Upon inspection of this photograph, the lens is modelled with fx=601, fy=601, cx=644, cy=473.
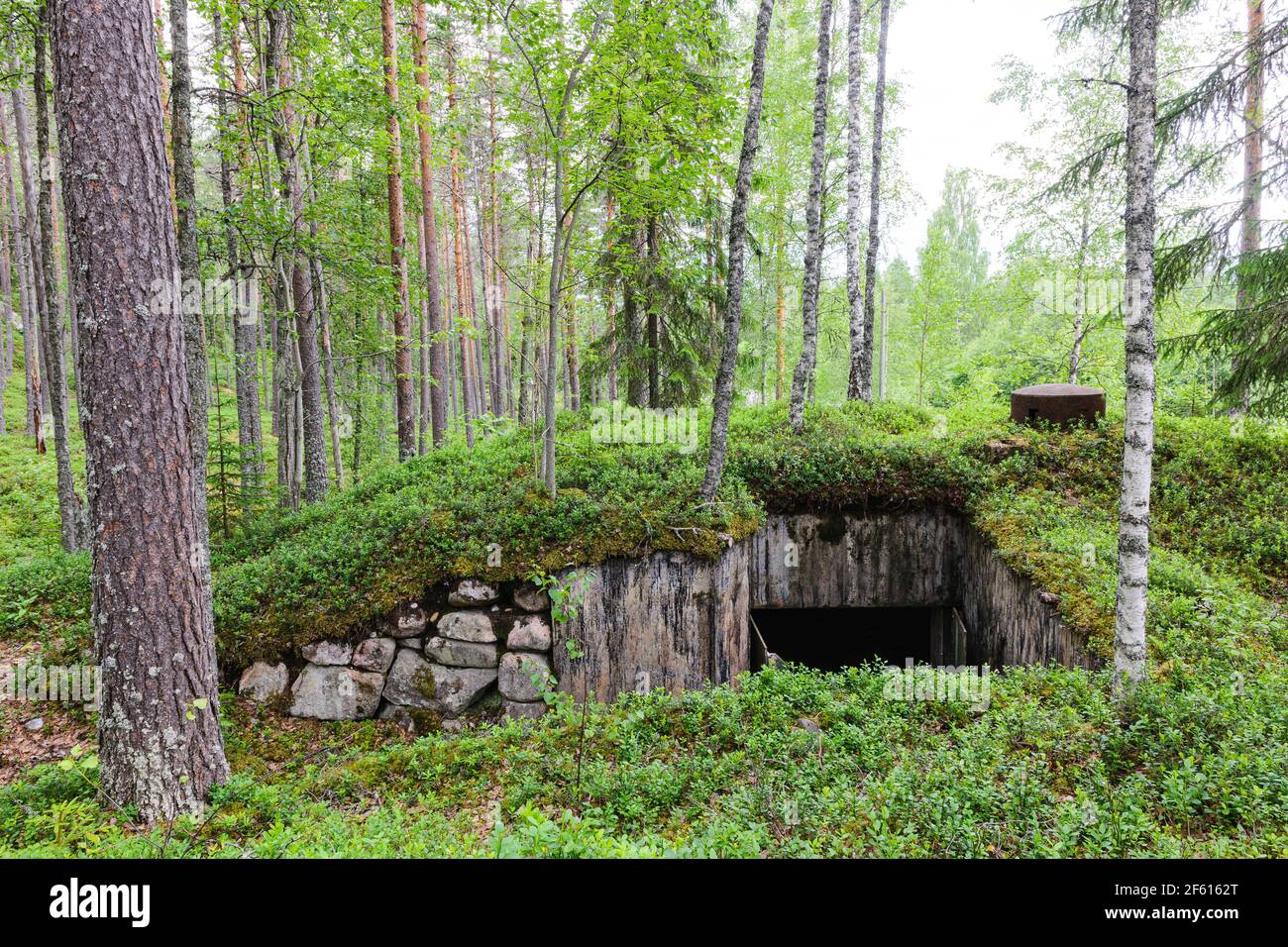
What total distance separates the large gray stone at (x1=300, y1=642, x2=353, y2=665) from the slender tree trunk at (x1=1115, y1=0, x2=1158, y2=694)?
7655 millimetres

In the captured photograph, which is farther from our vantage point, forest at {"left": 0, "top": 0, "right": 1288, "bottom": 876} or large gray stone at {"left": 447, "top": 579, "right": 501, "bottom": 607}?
large gray stone at {"left": 447, "top": 579, "right": 501, "bottom": 607}

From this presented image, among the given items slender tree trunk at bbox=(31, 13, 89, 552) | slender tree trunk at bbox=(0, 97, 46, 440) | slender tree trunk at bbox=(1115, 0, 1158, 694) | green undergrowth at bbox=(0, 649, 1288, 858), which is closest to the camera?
green undergrowth at bbox=(0, 649, 1288, 858)

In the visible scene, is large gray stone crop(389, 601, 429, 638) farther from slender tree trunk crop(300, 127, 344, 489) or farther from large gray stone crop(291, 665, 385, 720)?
slender tree trunk crop(300, 127, 344, 489)

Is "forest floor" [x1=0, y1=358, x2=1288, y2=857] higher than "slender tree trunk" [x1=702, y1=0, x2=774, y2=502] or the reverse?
the reverse

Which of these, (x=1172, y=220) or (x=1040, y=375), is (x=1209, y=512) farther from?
(x=1040, y=375)

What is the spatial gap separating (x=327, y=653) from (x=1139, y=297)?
840cm

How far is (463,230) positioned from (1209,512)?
810 inches

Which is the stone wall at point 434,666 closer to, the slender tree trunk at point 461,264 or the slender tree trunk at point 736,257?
the slender tree trunk at point 736,257

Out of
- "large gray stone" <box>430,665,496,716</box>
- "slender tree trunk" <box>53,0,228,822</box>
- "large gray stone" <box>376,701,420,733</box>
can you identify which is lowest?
"large gray stone" <box>376,701,420,733</box>

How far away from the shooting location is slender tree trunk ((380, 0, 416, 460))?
32.8ft

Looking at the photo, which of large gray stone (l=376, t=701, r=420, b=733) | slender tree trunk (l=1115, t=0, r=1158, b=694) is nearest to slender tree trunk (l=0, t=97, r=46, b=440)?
large gray stone (l=376, t=701, r=420, b=733)

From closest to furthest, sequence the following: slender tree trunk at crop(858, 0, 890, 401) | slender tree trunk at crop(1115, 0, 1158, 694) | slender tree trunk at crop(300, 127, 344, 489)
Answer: slender tree trunk at crop(1115, 0, 1158, 694), slender tree trunk at crop(300, 127, 344, 489), slender tree trunk at crop(858, 0, 890, 401)

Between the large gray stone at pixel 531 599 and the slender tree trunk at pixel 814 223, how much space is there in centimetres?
587
